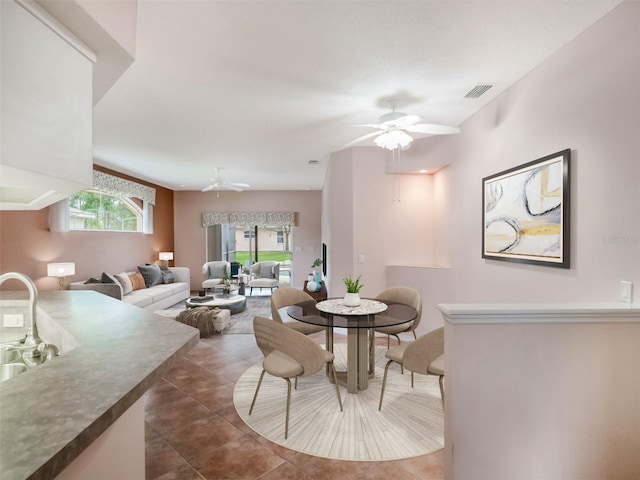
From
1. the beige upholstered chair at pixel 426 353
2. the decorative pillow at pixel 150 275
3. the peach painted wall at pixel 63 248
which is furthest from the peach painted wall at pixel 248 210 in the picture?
the beige upholstered chair at pixel 426 353

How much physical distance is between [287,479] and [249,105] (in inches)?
118

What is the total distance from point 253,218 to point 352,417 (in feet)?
21.5

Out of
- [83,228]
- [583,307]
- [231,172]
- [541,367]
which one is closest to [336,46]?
[583,307]

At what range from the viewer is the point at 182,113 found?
319 centimetres

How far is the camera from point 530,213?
96.3 inches

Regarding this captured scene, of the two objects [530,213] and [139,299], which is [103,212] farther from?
[530,213]

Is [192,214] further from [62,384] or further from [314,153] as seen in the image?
[62,384]

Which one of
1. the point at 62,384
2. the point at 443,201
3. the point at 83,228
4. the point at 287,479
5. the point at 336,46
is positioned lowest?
the point at 287,479

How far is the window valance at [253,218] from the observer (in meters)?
8.28

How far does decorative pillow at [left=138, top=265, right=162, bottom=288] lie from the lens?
20.6 feet

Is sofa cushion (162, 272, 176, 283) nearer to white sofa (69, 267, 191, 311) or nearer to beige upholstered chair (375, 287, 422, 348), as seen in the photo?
white sofa (69, 267, 191, 311)

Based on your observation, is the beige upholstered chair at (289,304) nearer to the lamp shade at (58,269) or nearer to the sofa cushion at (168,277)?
the lamp shade at (58,269)

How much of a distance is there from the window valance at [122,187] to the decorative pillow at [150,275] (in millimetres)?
1519

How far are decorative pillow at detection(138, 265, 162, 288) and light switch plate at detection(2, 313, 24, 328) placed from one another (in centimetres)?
461
